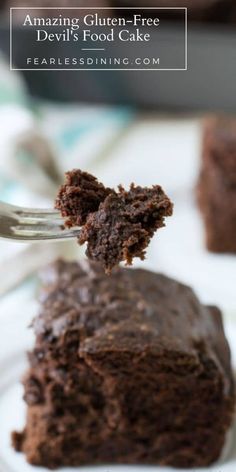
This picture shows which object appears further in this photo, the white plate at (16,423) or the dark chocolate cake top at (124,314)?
the white plate at (16,423)

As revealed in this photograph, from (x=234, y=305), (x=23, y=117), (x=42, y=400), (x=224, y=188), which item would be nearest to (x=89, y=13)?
(x=23, y=117)

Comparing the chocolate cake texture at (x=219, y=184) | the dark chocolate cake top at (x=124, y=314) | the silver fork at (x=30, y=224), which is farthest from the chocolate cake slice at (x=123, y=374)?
the chocolate cake texture at (x=219, y=184)

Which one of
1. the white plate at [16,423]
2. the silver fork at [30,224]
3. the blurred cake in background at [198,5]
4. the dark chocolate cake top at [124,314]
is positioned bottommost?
the white plate at [16,423]

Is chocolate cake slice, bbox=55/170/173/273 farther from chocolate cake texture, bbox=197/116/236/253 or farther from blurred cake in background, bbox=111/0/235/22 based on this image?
blurred cake in background, bbox=111/0/235/22

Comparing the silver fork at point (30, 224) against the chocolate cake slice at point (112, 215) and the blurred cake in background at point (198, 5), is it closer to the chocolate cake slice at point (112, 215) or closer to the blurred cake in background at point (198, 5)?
the chocolate cake slice at point (112, 215)

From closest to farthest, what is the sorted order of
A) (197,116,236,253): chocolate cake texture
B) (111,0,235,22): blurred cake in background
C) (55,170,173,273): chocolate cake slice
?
(55,170,173,273): chocolate cake slice < (197,116,236,253): chocolate cake texture < (111,0,235,22): blurred cake in background

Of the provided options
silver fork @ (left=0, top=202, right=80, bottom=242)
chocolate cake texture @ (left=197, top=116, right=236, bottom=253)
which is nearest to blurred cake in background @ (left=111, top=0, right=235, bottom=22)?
chocolate cake texture @ (left=197, top=116, right=236, bottom=253)
